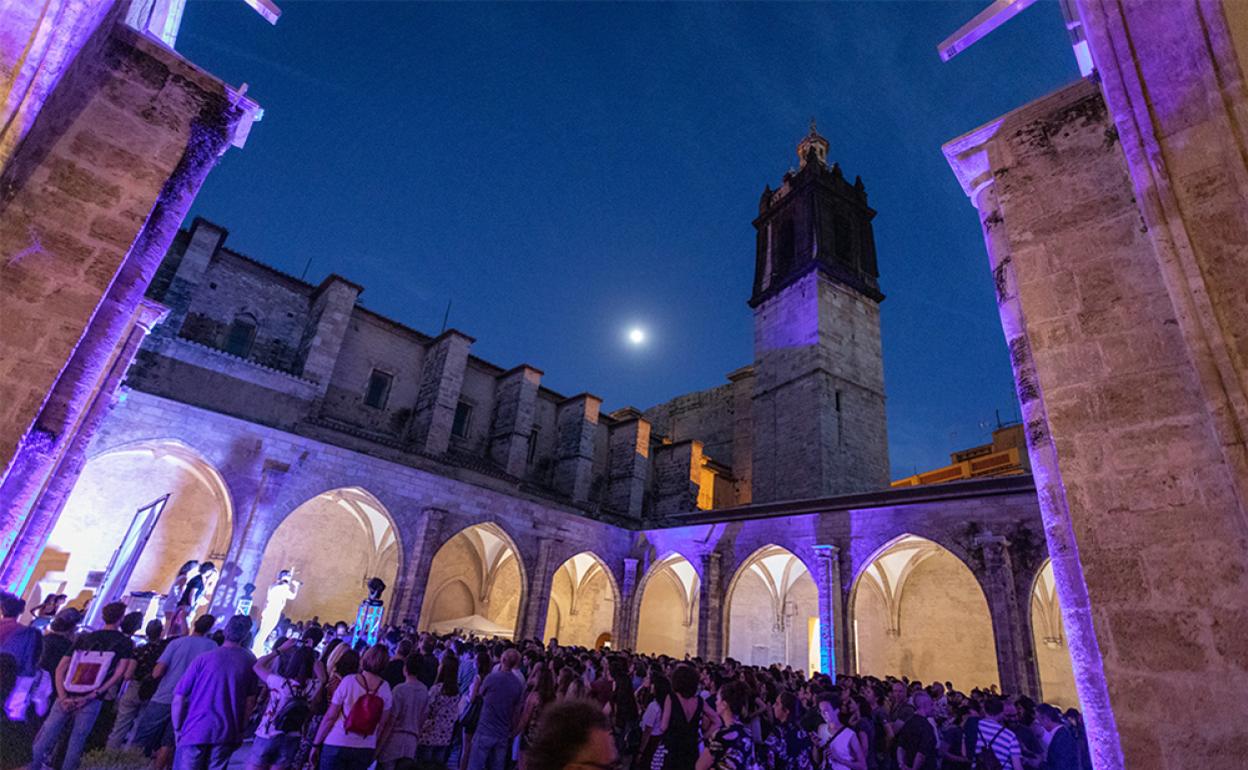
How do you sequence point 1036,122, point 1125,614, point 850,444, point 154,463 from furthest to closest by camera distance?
point 850,444
point 154,463
point 1036,122
point 1125,614

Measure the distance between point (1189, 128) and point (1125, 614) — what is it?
7.89 ft

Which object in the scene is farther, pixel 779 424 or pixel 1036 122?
pixel 779 424

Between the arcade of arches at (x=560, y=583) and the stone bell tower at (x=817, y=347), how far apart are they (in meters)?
4.15

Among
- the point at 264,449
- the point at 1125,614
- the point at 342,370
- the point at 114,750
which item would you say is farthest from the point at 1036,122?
the point at 342,370

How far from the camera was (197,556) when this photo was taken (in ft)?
48.5

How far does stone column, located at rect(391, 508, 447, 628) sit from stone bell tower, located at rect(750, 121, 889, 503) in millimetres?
12571

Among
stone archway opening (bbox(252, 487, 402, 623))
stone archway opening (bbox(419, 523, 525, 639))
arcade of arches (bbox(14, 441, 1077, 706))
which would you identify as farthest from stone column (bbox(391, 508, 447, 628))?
stone archway opening (bbox(419, 523, 525, 639))

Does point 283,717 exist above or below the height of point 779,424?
below

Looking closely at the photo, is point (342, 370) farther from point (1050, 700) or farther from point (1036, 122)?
point (1050, 700)

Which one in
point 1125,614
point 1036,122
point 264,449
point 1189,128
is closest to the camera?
point 1125,614

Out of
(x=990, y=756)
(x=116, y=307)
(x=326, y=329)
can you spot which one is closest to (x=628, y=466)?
(x=326, y=329)

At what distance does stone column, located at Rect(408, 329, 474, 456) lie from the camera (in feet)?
62.0

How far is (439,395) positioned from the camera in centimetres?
1927

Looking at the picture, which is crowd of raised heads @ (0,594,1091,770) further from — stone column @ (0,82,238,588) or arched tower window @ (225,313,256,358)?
arched tower window @ (225,313,256,358)
